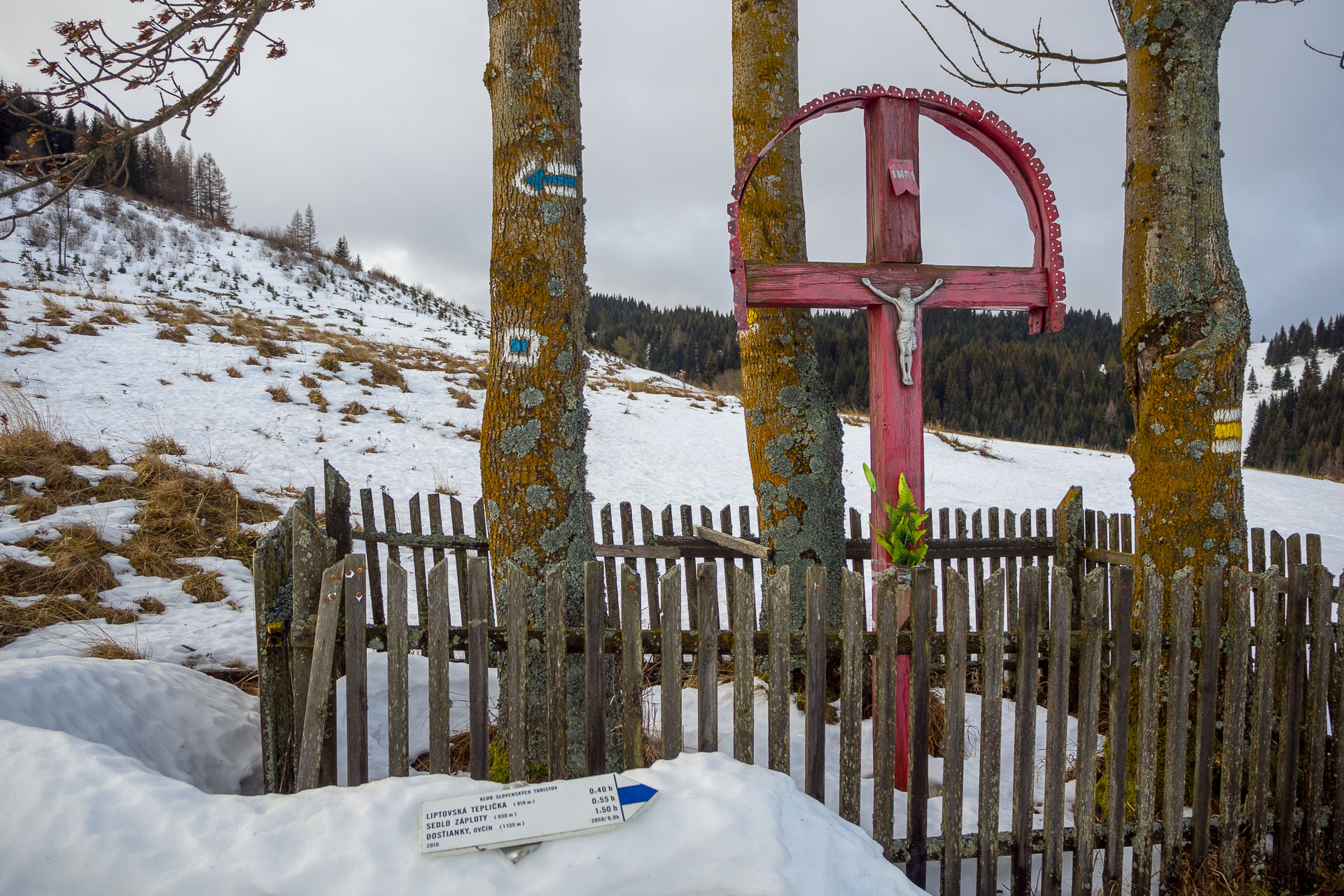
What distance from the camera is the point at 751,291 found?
3223 mm

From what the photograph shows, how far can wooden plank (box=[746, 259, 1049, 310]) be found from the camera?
3.25m

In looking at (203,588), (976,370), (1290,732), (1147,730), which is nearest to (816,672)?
(1147,730)

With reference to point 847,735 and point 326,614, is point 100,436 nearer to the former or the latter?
point 326,614

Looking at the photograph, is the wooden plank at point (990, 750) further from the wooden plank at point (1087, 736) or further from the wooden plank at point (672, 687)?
the wooden plank at point (672, 687)

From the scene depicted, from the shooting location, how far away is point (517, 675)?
7.97 ft

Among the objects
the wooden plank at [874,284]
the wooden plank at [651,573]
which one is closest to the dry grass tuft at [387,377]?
the wooden plank at [651,573]

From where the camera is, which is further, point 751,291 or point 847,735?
point 751,291

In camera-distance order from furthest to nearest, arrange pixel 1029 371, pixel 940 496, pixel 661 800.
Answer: pixel 1029 371 → pixel 940 496 → pixel 661 800

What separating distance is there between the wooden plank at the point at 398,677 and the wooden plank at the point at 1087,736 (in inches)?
95.3

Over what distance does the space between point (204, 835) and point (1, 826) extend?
51cm

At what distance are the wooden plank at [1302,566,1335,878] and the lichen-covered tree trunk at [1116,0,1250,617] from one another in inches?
11.1

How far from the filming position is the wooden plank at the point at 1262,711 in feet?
9.41

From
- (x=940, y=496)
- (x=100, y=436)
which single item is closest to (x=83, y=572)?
(x=100, y=436)

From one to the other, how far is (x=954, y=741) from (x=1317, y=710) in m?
1.83
